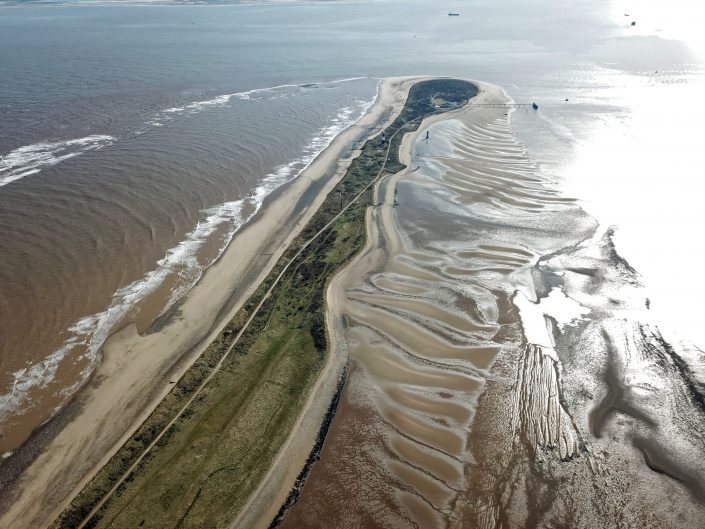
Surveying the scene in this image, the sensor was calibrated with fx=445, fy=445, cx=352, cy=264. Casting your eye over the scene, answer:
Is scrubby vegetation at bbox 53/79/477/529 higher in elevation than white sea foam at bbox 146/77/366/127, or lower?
lower

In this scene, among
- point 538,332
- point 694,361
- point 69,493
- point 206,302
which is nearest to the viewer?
point 69,493

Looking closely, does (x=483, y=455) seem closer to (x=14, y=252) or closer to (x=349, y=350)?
(x=349, y=350)

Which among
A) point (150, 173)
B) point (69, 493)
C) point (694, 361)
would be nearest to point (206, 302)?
point (69, 493)

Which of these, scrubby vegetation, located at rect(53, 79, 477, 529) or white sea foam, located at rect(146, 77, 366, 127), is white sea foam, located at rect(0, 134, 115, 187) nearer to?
white sea foam, located at rect(146, 77, 366, 127)

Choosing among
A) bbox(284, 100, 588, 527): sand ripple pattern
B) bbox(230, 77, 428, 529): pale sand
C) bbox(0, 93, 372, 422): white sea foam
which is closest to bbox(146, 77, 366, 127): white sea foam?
bbox(0, 93, 372, 422): white sea foam

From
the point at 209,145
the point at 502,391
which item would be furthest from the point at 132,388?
the point at 209,145

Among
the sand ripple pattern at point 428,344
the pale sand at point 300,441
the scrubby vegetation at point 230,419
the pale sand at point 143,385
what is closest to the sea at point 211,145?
the pale sand at point 143,385

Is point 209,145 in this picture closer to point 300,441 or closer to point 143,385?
point 143,385
